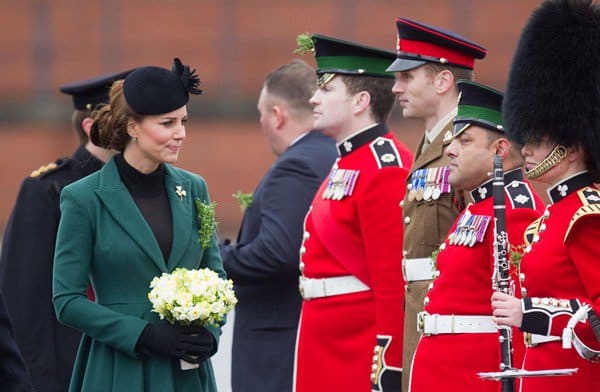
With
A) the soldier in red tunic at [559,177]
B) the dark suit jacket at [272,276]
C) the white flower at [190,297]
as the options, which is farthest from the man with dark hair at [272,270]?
the soldier in red tunic at [559,177]

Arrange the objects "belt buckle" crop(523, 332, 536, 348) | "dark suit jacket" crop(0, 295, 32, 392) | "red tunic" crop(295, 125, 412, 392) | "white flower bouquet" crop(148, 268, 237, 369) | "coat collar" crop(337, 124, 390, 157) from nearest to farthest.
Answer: "dark suit jacket" crop(0, 295, 32, 392), "belt buckle" crop(523, 332, 536, 348), "white flower bouquet" crop(148, 268, 237, 369), "red tunic" crop(295, 125, 412, 392), "coat collar" crop(337, 124, 390, 157)

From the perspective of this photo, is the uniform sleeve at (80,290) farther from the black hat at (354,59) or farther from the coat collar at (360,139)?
the black hat at (354,59)

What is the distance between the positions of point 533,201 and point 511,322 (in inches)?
33.6

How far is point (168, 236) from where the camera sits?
544cm

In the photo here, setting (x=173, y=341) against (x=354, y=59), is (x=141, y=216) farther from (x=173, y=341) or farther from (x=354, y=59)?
(x=354, y=59)

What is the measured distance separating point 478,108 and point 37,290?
2116mm

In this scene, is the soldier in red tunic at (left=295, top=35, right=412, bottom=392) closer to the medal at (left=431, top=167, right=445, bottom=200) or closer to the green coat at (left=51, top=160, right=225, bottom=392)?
the medal at (left=431, top=167, right=445, bottom=200)

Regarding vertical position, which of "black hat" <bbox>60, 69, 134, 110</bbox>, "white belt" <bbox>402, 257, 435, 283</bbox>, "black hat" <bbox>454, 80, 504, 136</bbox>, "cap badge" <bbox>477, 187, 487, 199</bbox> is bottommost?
"white belt" <bbox>402, 257, 435, 283</bbox>

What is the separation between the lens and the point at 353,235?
646 cm

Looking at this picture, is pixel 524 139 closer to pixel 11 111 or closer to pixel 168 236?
pixel 168 236

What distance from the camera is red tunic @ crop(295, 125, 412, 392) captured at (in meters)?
6.24

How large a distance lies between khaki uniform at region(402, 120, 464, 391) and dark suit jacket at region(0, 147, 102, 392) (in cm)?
149

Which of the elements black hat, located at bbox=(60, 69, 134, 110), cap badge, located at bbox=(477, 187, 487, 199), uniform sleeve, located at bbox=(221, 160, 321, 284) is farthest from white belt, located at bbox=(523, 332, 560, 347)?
black hat, located at bbox=(60, 69, 134, 110)

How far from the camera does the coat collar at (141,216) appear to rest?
534cm
